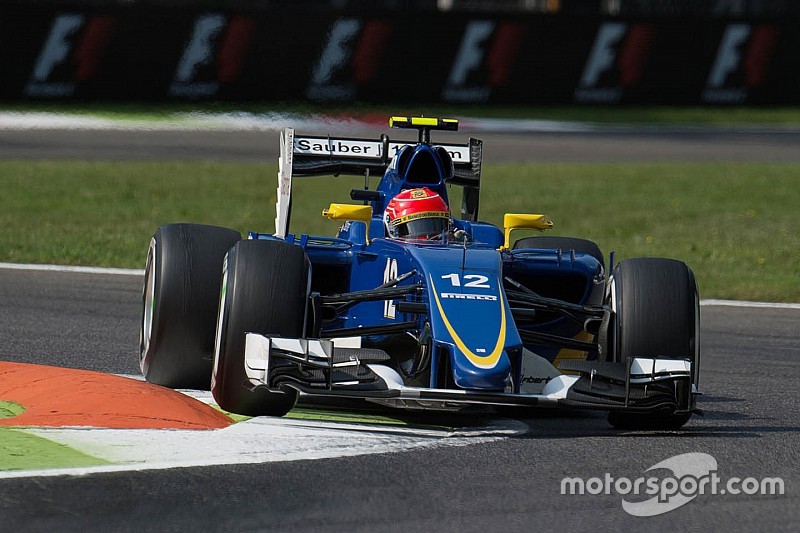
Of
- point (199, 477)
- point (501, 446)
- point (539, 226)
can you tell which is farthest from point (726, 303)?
point (199, 477)

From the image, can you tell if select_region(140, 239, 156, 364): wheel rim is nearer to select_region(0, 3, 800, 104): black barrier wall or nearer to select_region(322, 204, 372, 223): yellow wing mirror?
select_region(322, 204, 372, 223): yellow wing mirror

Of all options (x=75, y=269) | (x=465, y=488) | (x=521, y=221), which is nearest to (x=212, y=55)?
(x=75, y=269)

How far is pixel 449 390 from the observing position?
6.52 metres

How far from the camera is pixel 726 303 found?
12641 mm

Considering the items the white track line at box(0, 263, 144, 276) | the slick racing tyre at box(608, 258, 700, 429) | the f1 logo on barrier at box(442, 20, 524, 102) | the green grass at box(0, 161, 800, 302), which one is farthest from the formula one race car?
the f1 logo on barrier at box(442, 20, 524, 102)

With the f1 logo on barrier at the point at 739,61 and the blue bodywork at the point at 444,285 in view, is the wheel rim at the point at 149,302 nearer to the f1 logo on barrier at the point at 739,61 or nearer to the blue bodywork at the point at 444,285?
the blue bodywork at the point at 444,285

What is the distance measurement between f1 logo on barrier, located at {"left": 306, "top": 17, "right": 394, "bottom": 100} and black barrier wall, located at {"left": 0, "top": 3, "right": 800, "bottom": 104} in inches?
0.7

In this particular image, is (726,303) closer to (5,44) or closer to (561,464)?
(561,464)

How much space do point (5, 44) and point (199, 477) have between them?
65.7 ft

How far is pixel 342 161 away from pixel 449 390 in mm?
3103

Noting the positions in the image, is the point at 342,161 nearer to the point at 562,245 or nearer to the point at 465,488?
the point at 562,245

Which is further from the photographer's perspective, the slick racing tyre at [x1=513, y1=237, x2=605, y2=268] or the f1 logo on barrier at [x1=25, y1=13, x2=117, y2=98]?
the f1 logo on barrier at [x1=25, y1=13, x2=117, y2=98]

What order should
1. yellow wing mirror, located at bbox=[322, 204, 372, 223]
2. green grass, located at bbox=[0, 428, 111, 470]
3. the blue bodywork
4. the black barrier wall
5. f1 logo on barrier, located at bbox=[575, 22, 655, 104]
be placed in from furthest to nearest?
f1 logo on barrier, located at bbox=[575, 22, 655, 104]
the black barrier wall
yellow wing mirror, located at bbox=[322, 204, 372, 223]
the blue bodywork
green grass, located at bbox=[0, 428, 111, 470]

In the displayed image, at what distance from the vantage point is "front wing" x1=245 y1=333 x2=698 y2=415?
6.58 m
